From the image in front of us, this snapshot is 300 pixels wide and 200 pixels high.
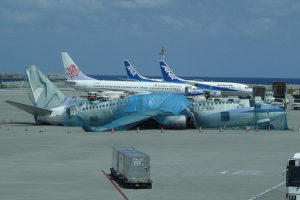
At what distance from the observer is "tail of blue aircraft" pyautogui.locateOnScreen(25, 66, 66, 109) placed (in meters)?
49.1

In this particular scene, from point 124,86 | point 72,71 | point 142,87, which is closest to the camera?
point 142,87

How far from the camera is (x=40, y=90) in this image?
49.3 metres

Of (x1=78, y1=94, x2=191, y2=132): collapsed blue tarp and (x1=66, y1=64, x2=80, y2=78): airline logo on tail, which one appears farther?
(x1=66, y1=64, x2=80, y2=78): airline logo on tail

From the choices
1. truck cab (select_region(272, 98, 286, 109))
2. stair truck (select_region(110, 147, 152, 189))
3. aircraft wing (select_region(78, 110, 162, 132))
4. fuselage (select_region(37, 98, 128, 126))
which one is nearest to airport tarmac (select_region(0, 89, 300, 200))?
stair truck (select_region(110, 147, 152, 189))

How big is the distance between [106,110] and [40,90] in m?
7.15

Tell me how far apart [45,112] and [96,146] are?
49.6ft

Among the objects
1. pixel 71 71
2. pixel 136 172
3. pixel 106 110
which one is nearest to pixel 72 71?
pixel 71 71

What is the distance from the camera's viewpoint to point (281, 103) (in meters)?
78.1

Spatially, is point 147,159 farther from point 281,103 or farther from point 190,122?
point 281,103

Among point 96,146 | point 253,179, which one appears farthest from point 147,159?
point 96,146

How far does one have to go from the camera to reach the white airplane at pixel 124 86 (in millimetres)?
103688

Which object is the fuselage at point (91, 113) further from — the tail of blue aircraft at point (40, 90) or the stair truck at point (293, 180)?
the stair truck at point (293, 180)

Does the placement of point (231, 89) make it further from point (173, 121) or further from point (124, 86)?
point (173, 121)

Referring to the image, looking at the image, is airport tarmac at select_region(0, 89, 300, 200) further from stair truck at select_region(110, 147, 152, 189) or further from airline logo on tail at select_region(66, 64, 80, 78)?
airline logo on tail at select_region(66, 64, 80, 78)
